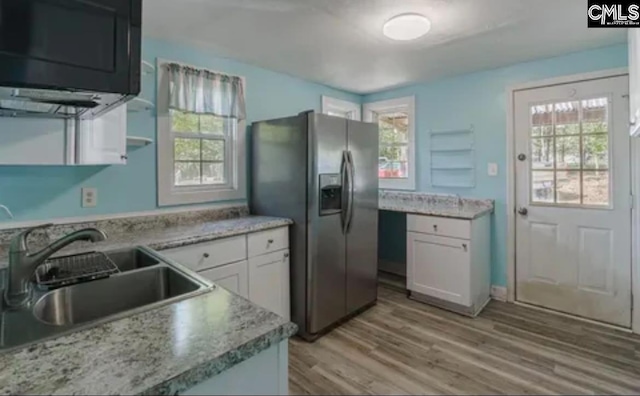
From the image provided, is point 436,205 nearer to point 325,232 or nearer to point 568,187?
point 568,187

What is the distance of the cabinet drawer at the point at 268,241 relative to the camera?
2350 mm

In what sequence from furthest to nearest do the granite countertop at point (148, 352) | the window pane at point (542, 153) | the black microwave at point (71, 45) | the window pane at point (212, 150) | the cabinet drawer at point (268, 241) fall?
1. the window pane at point (542, 153)
2. the window pane at point (212, 150)
3. the cabinet drawer at point (268, 241)
4. the black microwave at point (71, 45)
5. the granite countertop at point (148, 352)

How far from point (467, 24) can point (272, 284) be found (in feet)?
7.24

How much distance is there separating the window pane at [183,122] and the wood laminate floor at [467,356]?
1823mm

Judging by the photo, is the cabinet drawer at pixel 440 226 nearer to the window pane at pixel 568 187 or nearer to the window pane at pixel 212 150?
the window pane at pixel 568 187

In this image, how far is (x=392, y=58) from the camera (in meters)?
2.85

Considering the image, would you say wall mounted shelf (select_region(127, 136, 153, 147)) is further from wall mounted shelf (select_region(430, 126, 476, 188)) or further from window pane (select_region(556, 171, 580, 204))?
window pane (select_region(556, 171, 580, 204))

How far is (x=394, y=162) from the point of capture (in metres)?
4.02

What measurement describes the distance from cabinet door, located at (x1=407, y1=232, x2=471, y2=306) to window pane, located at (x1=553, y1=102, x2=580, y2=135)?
1.25 m

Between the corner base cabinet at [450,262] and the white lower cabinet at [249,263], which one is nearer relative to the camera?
the white lower cabinet at [249,263]

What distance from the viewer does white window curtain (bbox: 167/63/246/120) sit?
8.08 feet

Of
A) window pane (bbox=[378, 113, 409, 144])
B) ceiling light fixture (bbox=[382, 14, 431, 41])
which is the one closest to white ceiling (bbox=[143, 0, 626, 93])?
ceiling light fixture (bbox=[382, 14, 431, 41])

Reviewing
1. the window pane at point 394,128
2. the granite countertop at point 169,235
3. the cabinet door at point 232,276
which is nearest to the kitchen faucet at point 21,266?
the granite countertop at point 169,235

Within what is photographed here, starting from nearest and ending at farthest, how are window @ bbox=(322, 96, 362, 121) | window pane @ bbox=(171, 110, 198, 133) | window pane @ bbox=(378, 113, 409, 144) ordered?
window pane @ bbox=(171, 110, 198, 133), window @ bbox=(322, 96, 362, 121), window pane @ bbox=(378, 113, 409, 144)
